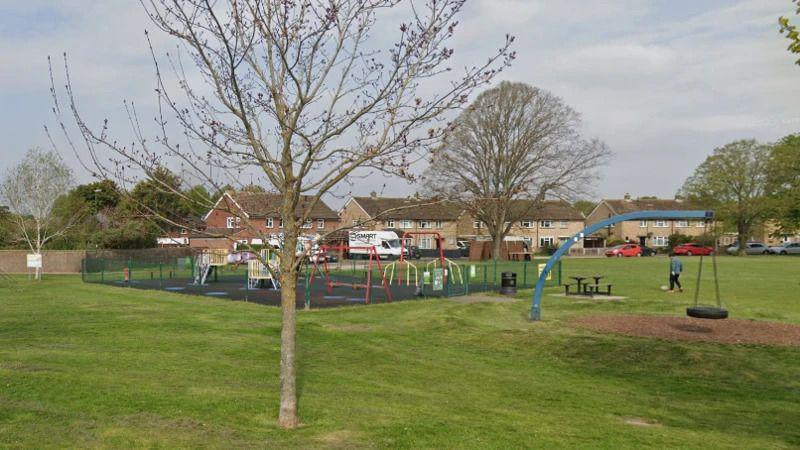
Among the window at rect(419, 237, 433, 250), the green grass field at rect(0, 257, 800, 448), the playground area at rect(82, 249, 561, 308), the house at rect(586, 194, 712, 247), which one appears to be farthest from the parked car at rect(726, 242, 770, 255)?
the green grass field at rect(0, 257, 800, 448)

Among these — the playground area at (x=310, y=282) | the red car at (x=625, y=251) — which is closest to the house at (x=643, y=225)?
the red car at (x=625, y=251)

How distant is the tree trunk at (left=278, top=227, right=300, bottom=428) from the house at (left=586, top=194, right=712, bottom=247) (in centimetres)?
9445

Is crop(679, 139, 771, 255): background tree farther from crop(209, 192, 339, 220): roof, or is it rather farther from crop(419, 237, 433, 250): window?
crop(209, 192, 339, 220): roof

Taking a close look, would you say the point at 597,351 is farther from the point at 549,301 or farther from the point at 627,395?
the point at 549,301

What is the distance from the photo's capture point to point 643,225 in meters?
104

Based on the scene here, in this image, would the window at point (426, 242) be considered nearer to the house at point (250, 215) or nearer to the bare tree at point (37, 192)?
the bare tree at point (37, 192)

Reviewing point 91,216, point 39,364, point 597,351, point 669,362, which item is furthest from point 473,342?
point 91,216

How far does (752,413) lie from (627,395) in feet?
6.04

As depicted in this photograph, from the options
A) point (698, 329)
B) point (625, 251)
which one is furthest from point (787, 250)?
point (698, 329)

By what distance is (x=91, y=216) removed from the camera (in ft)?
184

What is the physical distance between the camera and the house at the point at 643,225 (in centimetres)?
10350

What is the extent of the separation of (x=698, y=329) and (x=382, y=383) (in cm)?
978

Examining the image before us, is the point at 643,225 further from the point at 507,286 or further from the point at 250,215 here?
the point at 250,215

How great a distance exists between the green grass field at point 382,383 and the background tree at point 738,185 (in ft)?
210
